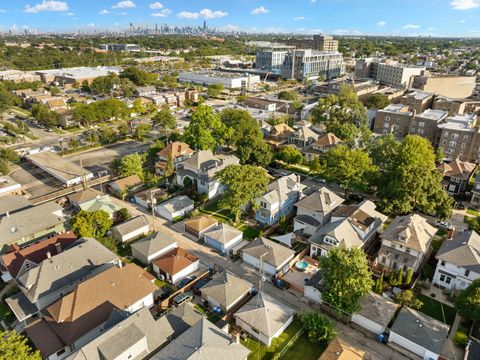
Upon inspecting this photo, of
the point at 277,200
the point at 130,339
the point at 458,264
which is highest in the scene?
the point at 277,200

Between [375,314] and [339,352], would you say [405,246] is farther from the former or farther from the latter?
[339,352]

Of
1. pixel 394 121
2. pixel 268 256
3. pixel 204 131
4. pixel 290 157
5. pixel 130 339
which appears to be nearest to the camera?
pixel 130 339

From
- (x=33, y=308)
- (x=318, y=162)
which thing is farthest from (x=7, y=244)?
(x=318, y=162)

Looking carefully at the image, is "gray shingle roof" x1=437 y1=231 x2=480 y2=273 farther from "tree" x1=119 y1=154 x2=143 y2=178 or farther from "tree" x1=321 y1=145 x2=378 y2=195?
"tree" x1=119 y1=154 x2=143 y2=178

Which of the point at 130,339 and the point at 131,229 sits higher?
the point at 130,339

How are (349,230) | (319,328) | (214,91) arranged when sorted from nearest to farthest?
1. (319,328)
2. (349,230)
3. (214,91)

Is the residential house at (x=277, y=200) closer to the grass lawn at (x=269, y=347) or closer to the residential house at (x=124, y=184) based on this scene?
the grass lawn at (x=269, y=347)

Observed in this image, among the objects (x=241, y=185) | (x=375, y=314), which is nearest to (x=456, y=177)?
(x=375, y=314)

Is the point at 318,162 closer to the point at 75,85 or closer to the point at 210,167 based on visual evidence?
the point at 210,167
